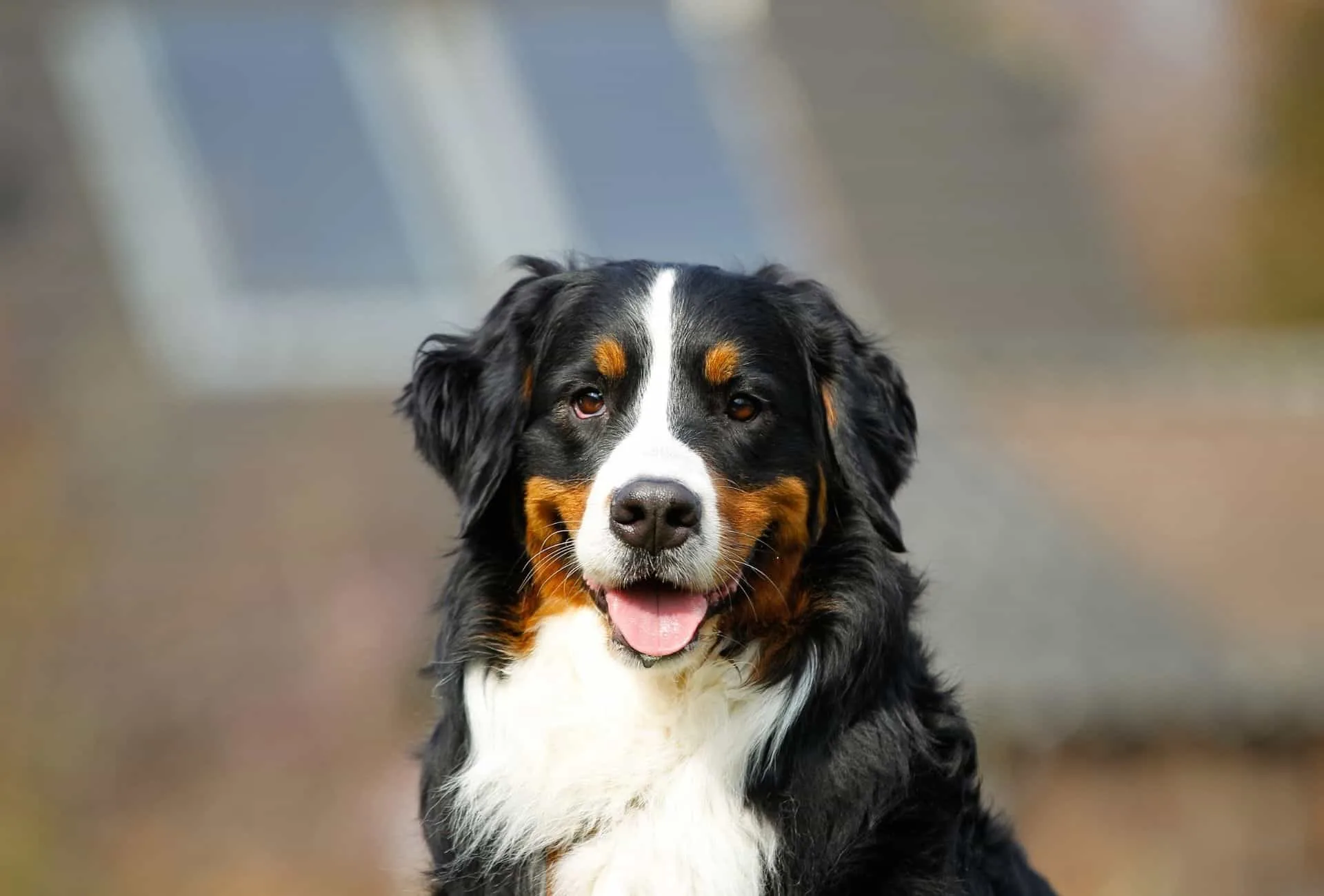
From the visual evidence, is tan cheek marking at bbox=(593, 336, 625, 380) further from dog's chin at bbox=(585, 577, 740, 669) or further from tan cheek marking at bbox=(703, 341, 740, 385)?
dog's chin at bbox=(585, 577, 740, 669)

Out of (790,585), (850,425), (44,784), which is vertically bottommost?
(44,784)

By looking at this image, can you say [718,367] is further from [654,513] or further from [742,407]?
[654,513]

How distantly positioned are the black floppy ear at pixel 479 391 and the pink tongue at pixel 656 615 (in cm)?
46

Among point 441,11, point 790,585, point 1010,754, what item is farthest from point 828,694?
point 441,11

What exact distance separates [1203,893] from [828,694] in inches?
301

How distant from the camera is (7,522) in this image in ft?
39.4

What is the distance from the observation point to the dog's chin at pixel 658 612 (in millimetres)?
4047

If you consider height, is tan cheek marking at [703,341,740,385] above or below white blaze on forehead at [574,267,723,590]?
above

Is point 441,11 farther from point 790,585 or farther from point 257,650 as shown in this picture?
point 790,585

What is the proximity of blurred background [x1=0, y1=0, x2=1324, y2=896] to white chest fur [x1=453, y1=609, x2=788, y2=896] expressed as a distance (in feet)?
18.5

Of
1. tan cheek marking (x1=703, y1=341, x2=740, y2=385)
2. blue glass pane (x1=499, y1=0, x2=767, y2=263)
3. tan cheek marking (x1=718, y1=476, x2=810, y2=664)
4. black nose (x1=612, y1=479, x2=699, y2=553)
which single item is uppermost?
blue glass pane (x1=499, y1=0, x2=767, y2=263)

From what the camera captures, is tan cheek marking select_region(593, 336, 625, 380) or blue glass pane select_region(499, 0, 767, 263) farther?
blue glass pane select_region(499, 0, 767, 263)

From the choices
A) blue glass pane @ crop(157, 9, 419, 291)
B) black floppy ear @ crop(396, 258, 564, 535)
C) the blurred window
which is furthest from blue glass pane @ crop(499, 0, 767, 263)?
black floppy ear @ crop(396, 258, 564, 535)

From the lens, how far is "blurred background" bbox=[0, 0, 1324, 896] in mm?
11141
